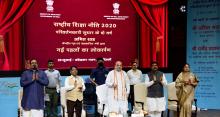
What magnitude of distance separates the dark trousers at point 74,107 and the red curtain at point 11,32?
2.13 m

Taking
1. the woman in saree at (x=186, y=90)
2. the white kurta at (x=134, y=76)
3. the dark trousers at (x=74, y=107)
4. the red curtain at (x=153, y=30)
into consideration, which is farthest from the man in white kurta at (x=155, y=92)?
the red curtain at (x=153, y=30)

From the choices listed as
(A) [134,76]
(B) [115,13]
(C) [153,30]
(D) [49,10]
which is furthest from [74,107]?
(C) [153,30]

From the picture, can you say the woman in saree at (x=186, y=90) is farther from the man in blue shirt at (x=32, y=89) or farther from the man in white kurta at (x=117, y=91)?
the man in blue shirt at (x=32, y=89)

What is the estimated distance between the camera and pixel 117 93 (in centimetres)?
1104

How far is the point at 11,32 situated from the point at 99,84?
8.42ft

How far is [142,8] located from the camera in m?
14.3

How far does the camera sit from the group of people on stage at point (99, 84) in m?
9.93

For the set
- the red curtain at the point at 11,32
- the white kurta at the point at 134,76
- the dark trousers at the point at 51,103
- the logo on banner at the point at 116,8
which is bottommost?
the dark trousers at the point at 51,103

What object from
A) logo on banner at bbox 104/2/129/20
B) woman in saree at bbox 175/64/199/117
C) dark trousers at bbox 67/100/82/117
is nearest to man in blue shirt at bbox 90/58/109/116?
dark trousers at bbox 67/100/82/117

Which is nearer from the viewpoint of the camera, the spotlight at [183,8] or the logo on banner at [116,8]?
the logo on banner at [116,8]

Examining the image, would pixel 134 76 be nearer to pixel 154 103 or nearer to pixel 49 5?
pixel 154 103

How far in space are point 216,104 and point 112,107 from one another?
524 centimetres

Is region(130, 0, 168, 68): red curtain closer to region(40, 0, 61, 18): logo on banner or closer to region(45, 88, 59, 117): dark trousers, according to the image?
region(40, 0, 61, 18): logo on banner

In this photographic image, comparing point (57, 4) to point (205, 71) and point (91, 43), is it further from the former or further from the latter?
point (205, 71)
